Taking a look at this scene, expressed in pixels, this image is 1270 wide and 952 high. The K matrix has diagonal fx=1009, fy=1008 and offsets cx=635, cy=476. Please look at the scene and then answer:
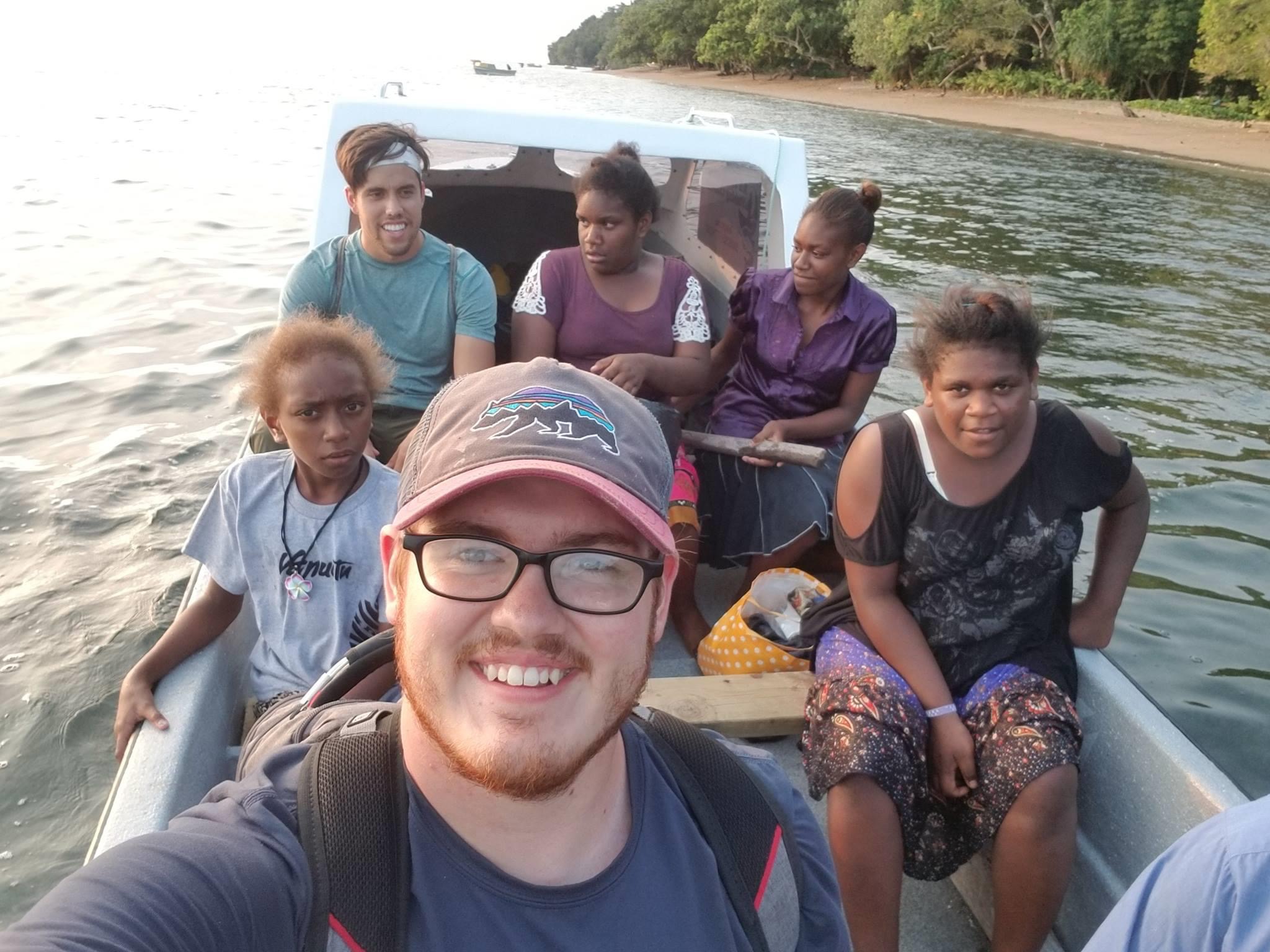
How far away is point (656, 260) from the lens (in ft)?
12.2

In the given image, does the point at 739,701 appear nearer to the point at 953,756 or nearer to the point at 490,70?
the point at 953,756

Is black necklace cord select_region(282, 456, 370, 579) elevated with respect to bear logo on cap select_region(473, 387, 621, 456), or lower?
lower

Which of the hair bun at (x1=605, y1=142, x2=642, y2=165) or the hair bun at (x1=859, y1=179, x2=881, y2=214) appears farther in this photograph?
the hair bun at (x1=605, y1=142, x2=642, y2=165)

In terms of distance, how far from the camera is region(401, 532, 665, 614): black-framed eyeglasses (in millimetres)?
1102

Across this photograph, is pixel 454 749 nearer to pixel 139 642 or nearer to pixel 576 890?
pixel 576 890

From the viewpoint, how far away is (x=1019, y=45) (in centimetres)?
4072

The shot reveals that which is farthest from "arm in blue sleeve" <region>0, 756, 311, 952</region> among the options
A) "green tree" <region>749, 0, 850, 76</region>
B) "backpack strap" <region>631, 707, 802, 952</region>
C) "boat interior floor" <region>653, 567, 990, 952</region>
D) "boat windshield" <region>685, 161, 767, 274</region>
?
"green tree" <region>749, 0, 850, 76</region>

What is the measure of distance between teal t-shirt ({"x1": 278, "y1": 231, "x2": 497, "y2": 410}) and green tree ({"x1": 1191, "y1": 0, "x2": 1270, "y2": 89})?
102 feet

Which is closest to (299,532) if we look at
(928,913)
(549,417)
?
(549,417)

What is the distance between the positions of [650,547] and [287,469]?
152cm

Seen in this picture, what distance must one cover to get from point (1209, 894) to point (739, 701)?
64.1 inches

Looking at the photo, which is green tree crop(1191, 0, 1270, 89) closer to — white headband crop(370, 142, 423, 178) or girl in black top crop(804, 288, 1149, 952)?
white headband crop(370, 142, 423, 178)

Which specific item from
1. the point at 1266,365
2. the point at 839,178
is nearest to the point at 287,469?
the point at 1266,365

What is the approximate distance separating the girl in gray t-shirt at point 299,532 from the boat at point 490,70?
61285 mm
